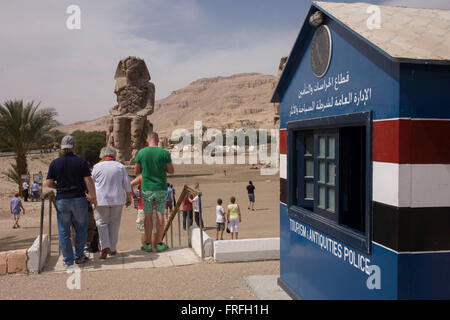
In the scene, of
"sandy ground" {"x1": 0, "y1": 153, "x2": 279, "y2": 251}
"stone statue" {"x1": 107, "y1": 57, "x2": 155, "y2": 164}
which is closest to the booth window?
"sandy ground" {"x1": 0, "y1": 153, "x2": 279, "y2": 251}

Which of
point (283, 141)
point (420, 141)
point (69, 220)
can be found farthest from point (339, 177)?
point (69, 220)

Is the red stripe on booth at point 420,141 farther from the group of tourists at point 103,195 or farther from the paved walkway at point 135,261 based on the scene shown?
the paved walkway at point 135,261

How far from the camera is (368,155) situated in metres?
3.08

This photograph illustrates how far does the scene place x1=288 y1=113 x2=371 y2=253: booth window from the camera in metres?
3.37

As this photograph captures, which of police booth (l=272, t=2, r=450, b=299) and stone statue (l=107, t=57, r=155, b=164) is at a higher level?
stone statue (l=107, t=57, r=155, b=164)

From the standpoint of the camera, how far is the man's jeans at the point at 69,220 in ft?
16.9

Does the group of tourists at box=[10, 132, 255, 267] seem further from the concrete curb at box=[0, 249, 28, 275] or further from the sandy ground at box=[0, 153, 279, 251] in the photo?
the sandy ground at box=[0, 153, 279, 251]

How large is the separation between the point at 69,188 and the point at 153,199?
127cm

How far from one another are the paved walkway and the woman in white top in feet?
0.68

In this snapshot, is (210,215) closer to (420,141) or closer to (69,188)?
(69,188)

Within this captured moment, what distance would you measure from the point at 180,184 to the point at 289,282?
2038cm

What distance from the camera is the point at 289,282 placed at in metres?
4.60

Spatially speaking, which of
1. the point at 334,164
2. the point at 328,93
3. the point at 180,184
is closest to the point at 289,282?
the point at 334,164
